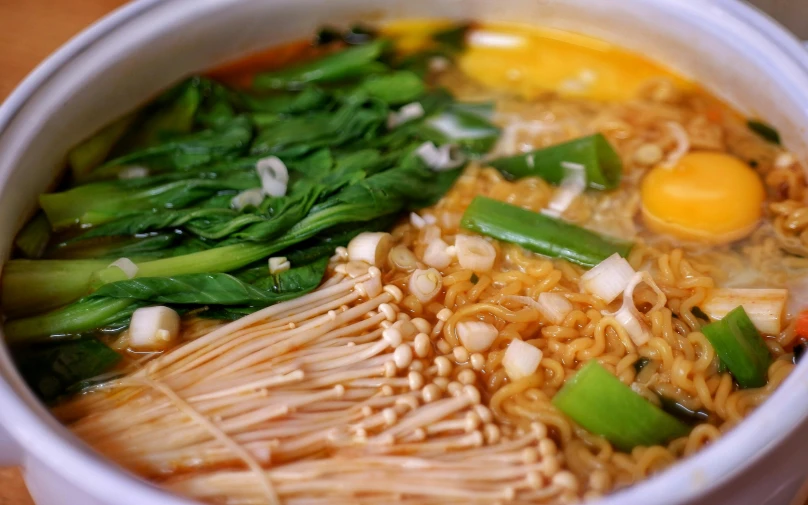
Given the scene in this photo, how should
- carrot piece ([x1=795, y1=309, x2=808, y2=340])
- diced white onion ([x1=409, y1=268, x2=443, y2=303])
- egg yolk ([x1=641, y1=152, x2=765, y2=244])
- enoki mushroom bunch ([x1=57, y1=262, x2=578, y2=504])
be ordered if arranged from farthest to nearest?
egg yolk ([x1=641, y1=152, x2=765, y2=244])
diced white onion ([x1=409, y1=268, x2=443, y2=303])
carrot piece ([x1=795, y1=309, x2=808, y2=340])
enoki mushroom bunch ([x1=57, y1=262, x2=578, y2=504])

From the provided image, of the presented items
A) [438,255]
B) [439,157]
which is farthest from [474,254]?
[439,157]

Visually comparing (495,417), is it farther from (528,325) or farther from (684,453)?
(684,453)

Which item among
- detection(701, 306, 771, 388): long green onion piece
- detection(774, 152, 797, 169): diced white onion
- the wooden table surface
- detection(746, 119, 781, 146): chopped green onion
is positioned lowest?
detection(701, 306, 771, 388): long green onion piece

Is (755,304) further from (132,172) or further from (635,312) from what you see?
(132,172)

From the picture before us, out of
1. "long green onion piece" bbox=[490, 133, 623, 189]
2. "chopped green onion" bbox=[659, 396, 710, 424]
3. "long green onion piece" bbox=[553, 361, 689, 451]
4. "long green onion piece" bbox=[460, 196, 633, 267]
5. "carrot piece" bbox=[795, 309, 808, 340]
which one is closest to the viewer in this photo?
"long green onion piece" bbox=[553, 361, 689, 451]

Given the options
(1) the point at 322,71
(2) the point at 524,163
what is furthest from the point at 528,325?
(1) the point at 322,71

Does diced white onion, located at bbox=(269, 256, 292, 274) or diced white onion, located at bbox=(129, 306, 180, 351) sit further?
diced white onion, located at bbox=(269, 256, 292, 274)

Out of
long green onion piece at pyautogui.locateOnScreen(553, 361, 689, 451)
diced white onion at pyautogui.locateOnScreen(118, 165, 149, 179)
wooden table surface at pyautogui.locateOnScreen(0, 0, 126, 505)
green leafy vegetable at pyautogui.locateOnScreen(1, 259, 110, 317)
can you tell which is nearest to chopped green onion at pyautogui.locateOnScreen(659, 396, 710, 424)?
long green onion piece at pyautogui.locateOnScreen(553, 361, 689, 451)

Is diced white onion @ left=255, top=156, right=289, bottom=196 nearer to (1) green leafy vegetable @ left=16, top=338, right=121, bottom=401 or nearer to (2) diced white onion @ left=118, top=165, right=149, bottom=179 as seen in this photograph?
(2) diced white onion @ left=118, top=165, right=149, bottom=179

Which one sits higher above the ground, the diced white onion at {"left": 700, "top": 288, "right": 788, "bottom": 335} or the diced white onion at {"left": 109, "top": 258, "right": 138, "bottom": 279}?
the diced white onion at {"left": 109, "top": 258, "right": 138, "bottom": 279}
